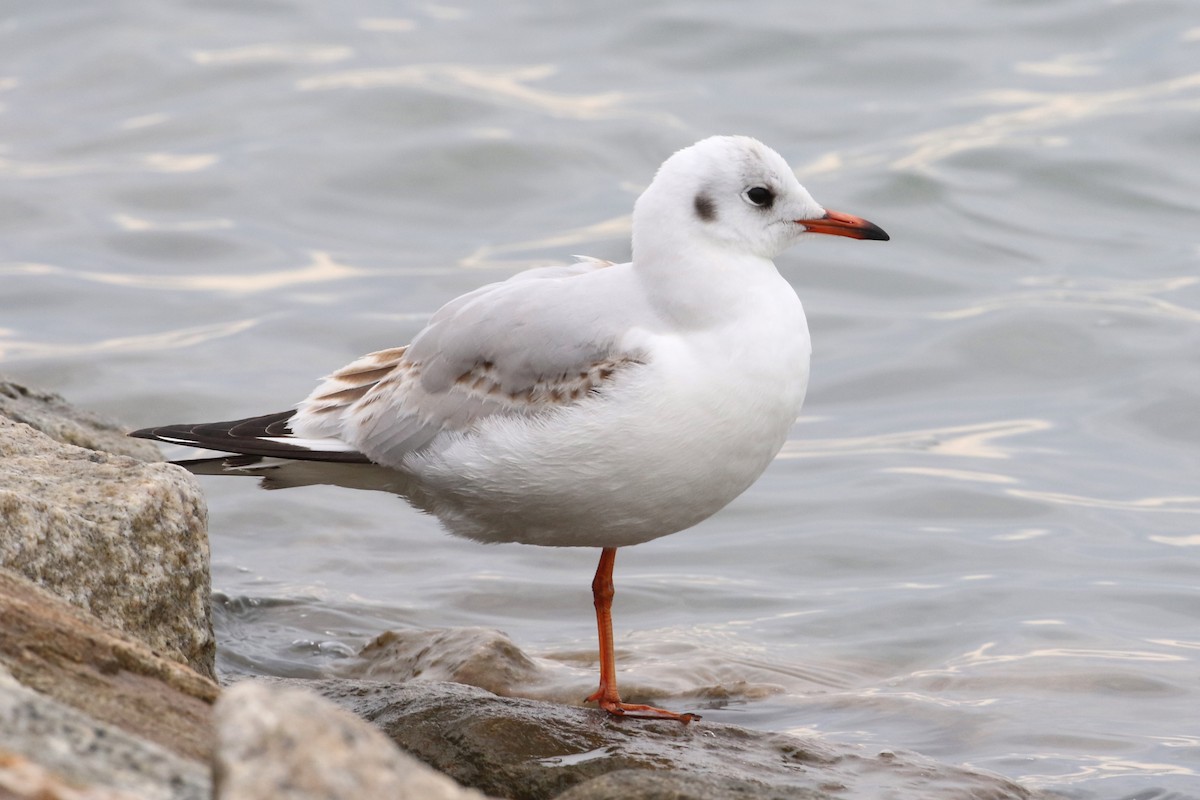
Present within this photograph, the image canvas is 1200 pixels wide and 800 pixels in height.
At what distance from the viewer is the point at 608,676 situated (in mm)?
5398

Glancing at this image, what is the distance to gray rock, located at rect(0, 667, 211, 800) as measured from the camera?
2.47 m

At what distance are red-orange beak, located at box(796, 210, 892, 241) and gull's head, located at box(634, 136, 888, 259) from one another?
59 millimetres

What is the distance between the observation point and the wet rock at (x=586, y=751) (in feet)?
14.6

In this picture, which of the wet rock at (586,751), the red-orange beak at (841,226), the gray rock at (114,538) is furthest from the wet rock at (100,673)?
the red-orange beak at (841,226)

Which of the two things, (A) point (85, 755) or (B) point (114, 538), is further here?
(B) point (114, 538)

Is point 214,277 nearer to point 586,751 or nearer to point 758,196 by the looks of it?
point 758,196

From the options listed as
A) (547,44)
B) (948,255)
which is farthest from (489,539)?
(547,44)

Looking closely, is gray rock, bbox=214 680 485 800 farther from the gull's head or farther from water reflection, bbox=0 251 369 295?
water reflection, bbox=0 251 369 295

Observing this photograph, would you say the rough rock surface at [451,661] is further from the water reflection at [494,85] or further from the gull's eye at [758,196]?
the water reflection at [494,85]

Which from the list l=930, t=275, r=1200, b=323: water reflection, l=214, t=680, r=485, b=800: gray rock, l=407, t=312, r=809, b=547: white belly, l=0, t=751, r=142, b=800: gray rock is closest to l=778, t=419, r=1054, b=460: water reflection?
l=930, t=275, r=1200, b=323: water reflection

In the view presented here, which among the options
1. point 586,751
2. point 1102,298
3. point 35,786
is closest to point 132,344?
point 1102,298

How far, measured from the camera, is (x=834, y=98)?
48.4 feet

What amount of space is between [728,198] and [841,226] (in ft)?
1.41

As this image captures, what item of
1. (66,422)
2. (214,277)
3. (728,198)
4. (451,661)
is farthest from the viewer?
(214,277)
